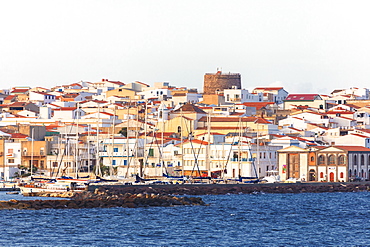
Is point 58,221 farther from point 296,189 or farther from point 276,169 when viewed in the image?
point 276,169

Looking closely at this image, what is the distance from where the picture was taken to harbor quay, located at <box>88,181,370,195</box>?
263 feet

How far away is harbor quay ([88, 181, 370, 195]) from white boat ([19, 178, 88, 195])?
3.45ft

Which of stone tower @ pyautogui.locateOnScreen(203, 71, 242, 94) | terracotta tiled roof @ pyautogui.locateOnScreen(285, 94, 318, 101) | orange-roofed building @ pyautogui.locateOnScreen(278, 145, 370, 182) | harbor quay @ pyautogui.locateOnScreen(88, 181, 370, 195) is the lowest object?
harbor quay @ pyautogui.locateOnScreen(88, 181, 370, 195)

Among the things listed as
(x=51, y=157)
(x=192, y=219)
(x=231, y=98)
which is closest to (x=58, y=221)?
(x=192, y=219)

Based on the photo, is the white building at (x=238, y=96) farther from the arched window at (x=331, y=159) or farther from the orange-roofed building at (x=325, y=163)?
the arched window at (x=331, y=159)

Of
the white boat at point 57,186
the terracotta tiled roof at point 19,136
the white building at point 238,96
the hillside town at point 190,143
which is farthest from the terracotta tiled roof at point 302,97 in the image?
the white boat at point 57,186

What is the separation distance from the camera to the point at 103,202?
6600 centimetres

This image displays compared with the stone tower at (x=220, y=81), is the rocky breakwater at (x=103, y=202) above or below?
below

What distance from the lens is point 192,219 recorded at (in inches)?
2307

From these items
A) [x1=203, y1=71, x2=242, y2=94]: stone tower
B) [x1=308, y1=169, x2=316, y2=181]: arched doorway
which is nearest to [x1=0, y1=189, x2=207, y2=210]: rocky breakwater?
[x1=308, y1=169, x2=316, y2=181]: arched doorway

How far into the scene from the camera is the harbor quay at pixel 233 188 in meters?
80.2

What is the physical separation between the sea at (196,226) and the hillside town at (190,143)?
20.8 m

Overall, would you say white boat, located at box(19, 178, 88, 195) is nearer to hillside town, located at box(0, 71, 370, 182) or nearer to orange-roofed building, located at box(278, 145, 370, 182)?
hillside town, located at box(0, 71, 370, 182)

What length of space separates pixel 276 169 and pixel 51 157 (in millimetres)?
21149
